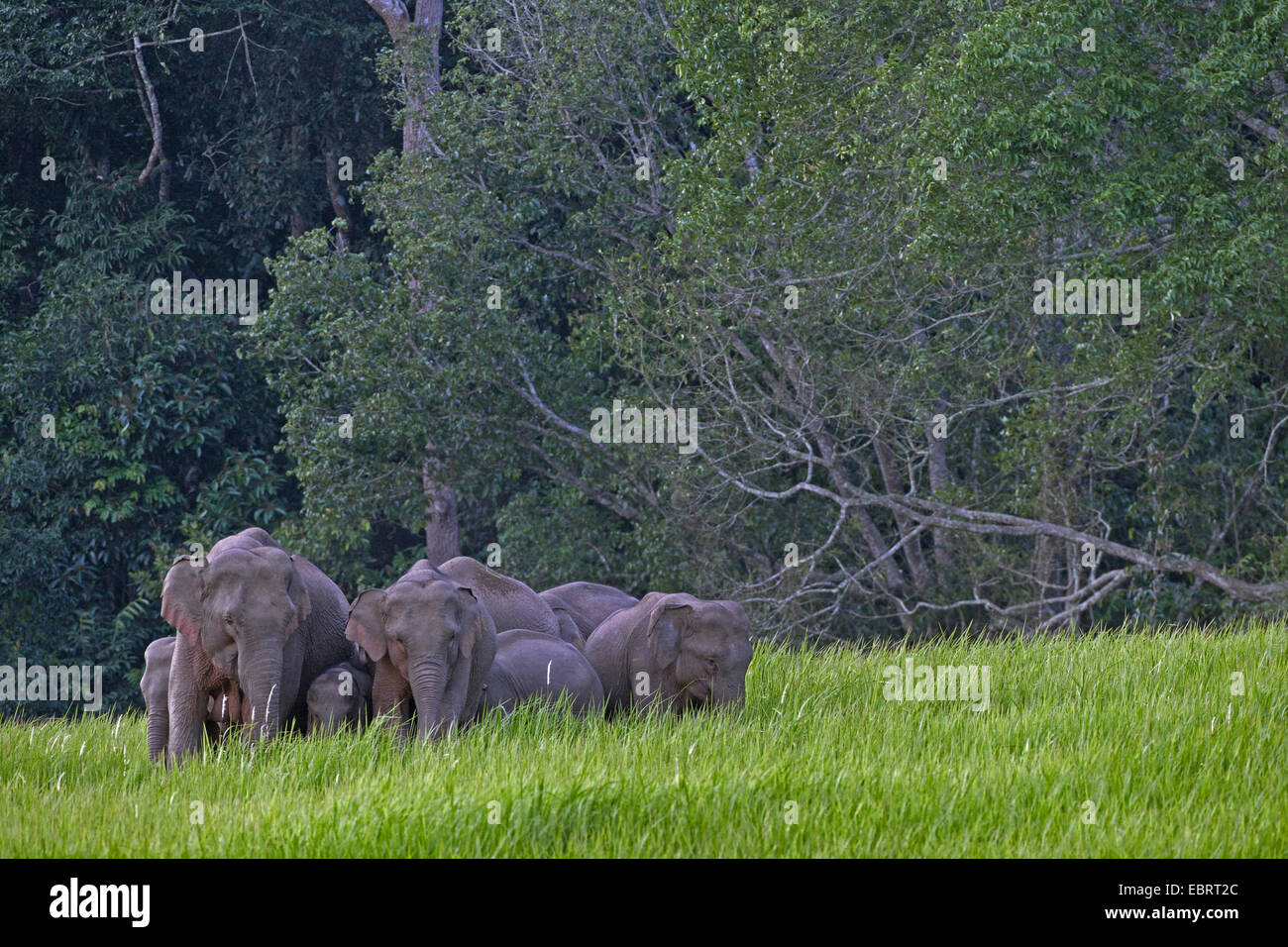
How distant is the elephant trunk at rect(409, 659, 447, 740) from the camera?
301 inches

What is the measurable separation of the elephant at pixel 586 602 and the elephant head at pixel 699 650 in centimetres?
201

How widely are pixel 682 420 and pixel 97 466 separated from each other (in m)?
7.33

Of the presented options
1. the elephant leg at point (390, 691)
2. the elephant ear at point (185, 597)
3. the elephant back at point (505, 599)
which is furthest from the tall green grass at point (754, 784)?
the elephant back at point (505, 599)

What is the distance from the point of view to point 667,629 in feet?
29.3

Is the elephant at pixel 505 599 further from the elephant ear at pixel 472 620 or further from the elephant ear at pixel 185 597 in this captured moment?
the elephant ear at pixel 185 597

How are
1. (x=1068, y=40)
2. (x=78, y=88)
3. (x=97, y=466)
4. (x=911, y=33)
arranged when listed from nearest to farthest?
(x=1068, y=40) < (x=911, y=33) < (x=97, y=466) < (x=78, y=88)

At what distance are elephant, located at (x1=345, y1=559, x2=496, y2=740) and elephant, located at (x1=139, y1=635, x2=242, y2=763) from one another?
0.72 metres

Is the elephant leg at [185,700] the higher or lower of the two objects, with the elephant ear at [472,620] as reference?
lower

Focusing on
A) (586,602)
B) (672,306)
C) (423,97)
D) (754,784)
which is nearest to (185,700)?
(754,784)

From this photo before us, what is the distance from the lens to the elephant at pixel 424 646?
7.67m

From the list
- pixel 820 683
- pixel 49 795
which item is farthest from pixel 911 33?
pixel 49 795

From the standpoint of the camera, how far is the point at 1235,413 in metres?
16.4

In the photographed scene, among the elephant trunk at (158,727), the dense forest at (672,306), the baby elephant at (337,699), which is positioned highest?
the dense forest at (672,306)
